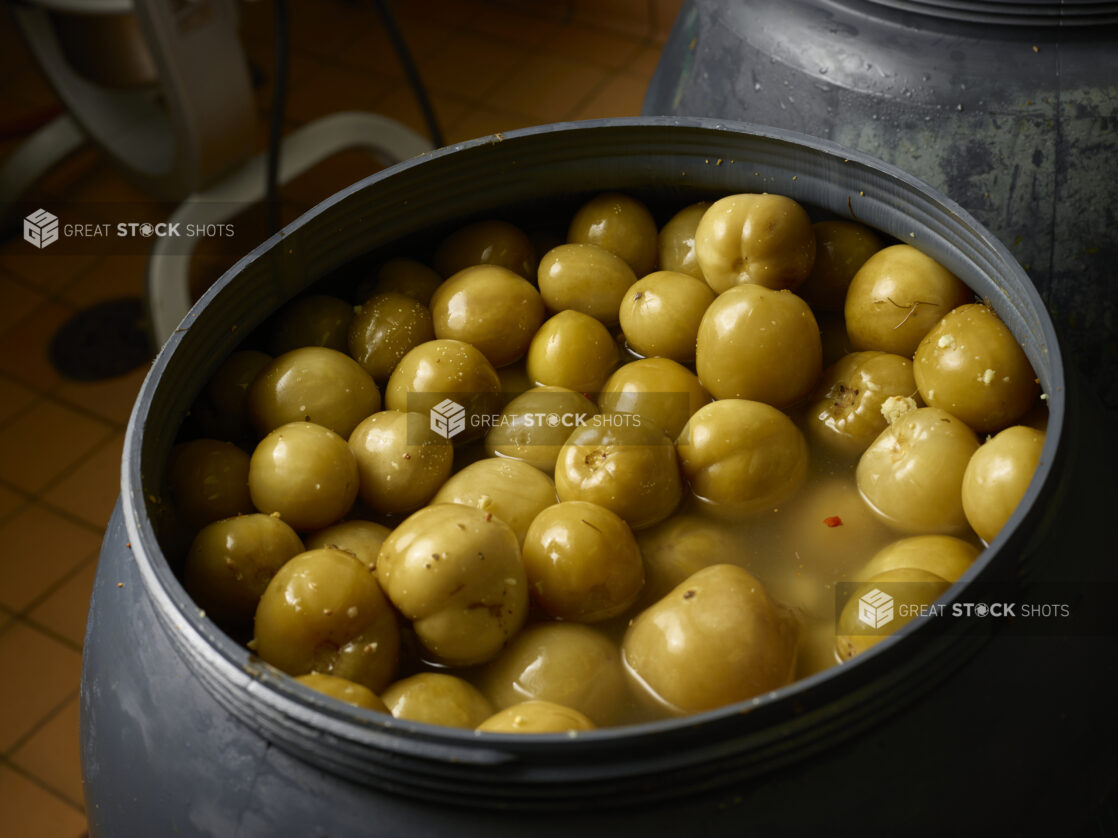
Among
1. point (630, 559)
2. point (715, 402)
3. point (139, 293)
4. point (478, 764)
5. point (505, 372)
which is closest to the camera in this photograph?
point (478, 764)

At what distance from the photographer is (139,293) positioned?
8.56ft

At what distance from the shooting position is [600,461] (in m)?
1.00

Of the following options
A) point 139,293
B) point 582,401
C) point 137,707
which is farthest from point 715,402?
point 139,293

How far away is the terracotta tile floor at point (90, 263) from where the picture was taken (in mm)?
1866

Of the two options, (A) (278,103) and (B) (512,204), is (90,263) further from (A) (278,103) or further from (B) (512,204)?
(B) (512,204)

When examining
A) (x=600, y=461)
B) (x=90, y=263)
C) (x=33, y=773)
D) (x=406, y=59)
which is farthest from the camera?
(x=90, y=263)

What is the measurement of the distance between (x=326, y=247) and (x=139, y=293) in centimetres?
167

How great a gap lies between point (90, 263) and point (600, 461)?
2.10 metres

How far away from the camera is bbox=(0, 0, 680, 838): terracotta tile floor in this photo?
1.87 m

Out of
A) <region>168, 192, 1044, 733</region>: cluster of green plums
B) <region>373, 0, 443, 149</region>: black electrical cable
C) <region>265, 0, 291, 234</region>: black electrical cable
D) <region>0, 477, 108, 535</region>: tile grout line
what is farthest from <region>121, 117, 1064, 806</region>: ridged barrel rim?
<region>0, 477, 108, 535</region>: tile grout line

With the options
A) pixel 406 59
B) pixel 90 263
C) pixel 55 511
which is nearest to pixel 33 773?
pixel 55 511

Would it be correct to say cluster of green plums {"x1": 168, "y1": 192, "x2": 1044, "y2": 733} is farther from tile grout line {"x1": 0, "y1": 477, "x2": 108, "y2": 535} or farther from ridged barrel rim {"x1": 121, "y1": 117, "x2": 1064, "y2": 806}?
tile grout line {"x1": 0, "y1": 477, "x2": 108, "y2": 535}

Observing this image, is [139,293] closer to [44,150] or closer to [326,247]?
[44,150]

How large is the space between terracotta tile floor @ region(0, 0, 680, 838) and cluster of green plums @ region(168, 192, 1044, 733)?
1.02m
